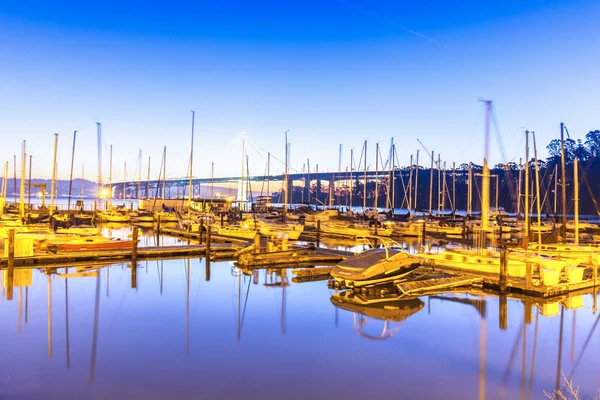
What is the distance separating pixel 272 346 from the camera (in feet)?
38.8

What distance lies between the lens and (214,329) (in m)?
13.2

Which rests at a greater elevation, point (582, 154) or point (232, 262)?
point (582, 154)

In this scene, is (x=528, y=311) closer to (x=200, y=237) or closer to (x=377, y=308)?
(x=377, y=308)

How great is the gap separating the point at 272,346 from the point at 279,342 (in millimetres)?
376

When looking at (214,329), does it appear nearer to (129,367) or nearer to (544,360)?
(129,367)

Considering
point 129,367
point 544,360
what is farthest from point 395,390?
point 129,367

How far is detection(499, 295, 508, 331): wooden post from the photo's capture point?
44.8 feet

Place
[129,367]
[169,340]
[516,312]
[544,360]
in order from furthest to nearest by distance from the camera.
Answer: [516,312] → [169,340] → [544,360] → [129,367]

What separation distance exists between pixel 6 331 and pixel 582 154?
166 m

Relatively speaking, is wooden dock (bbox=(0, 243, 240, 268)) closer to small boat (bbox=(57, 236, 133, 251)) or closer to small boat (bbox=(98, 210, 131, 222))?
small boat (bbox=(57, 236, 133, 251))

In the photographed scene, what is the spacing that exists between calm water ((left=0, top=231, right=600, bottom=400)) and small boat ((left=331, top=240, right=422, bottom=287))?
112 cm

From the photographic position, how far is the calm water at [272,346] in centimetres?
919

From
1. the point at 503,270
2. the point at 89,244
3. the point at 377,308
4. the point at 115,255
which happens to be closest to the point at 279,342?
the point at 377,308

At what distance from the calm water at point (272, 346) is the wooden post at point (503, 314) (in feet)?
0.51
